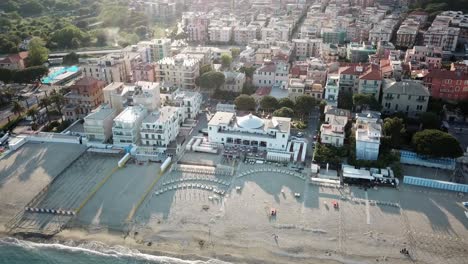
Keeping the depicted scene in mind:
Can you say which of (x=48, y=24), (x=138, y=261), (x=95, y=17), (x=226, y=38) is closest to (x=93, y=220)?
(x=138, y=261)

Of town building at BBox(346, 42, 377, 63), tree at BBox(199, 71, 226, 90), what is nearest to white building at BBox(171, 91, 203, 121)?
tree at BBox(199, 71, 226, 90)

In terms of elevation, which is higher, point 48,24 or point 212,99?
point 48,24

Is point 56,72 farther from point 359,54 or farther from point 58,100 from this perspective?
point 359,54

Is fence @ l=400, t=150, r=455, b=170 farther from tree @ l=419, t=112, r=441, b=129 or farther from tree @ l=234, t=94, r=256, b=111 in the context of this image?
tree @ l=234, t=94, r=256, b=111

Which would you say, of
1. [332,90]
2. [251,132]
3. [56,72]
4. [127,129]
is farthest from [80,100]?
[332,90]

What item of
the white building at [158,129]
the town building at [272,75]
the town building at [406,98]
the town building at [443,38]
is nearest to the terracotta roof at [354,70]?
the town building at [406,98]

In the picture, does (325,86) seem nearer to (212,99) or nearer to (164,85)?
(212,99)
